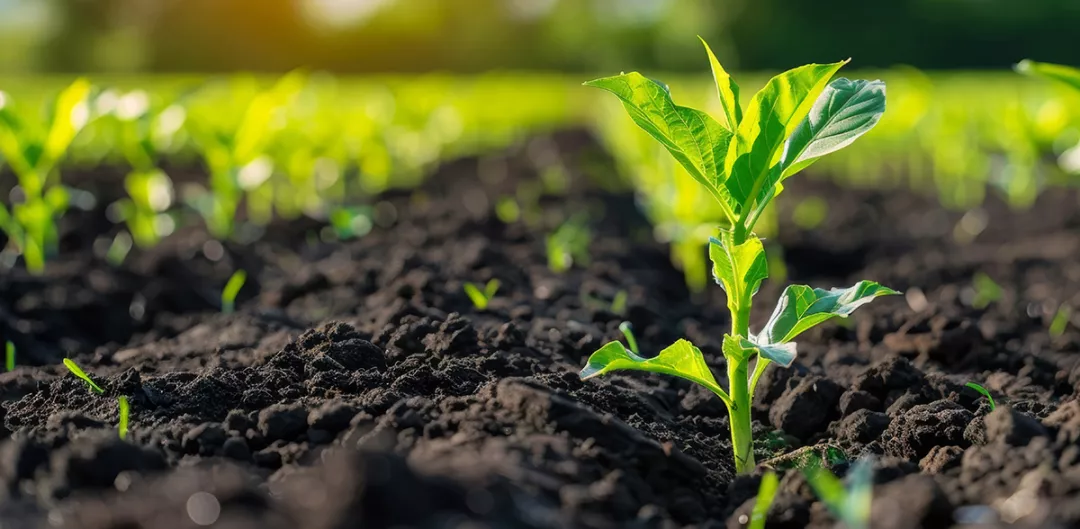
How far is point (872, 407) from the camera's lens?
2217mm

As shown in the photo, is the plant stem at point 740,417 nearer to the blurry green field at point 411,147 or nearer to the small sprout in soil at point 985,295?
the blurry green field at point 411,147

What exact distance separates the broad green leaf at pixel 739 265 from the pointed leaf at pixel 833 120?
150 millimetres

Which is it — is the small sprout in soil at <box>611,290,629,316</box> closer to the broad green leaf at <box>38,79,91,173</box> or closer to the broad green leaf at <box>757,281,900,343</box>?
the broad green leaf at <box>757,281,900,343</box>

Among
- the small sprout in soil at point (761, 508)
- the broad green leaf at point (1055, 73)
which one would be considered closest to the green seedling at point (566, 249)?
the broad green leaf at point (1055, 73)

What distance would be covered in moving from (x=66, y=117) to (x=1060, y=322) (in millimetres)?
3614

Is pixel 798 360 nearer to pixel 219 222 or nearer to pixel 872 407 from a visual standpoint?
pixel 872 407

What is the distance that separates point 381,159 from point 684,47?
30312mm

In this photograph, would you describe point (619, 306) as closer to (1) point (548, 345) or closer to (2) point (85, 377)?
(1) point (548, 345)

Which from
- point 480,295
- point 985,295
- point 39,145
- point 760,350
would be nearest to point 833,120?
point 760,350

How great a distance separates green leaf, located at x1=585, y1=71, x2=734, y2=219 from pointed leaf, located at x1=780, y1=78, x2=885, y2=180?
0.41 ft

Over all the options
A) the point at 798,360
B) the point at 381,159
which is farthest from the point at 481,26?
the point at 798,360

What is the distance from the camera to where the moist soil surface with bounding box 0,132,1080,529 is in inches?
54.0

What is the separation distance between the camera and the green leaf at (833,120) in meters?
1.73

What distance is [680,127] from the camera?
1.79 meters
